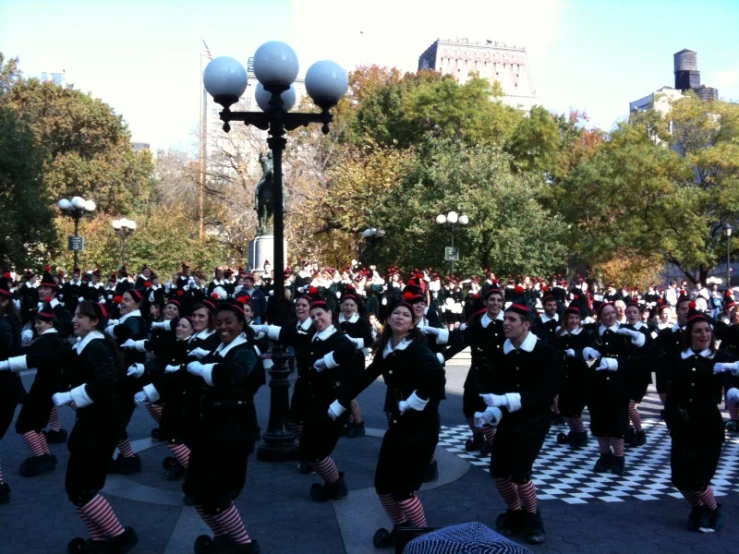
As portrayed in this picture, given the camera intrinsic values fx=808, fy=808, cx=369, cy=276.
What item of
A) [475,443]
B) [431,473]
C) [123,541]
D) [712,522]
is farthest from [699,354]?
[123,541]

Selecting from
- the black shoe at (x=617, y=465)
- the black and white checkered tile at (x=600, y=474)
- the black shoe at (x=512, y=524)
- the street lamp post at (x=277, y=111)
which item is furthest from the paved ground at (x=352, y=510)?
the street lamp post at (x=277, y=111)

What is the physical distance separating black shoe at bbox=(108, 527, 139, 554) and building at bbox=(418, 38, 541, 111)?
118m

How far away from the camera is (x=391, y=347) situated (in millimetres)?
6074

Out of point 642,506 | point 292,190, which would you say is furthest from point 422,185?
point 642,506

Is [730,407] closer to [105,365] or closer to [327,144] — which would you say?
[105,365]

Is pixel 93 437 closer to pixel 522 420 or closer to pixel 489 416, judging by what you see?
pixel 489 416

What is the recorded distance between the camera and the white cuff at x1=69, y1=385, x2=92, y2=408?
5793mm

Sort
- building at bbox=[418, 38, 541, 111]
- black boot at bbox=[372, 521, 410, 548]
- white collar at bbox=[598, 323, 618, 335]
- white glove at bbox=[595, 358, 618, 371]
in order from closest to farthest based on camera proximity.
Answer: black boot at bbox=[372, 521, 410, 548] → white glove at bbox=[595, 358, 618, 371] → white collar at bbox=[598, 323, 618, 335] → building at bbox=[418, 38, 541, 111]

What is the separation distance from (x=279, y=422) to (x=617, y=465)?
3.75m

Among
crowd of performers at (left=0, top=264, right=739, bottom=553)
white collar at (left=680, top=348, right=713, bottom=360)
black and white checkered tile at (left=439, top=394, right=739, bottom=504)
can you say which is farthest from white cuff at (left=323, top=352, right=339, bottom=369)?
white collar at (left=680, top=348, right=713, bottom=360)

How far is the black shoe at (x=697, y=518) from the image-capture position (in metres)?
6.62

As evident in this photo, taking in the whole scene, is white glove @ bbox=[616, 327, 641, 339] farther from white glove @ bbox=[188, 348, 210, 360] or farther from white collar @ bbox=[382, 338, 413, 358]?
white glove @ bbox=[188, 348, 210, 360]

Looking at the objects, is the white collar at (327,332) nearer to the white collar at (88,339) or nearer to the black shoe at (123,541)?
the white collar at (88,339)

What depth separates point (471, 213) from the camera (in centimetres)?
3375
